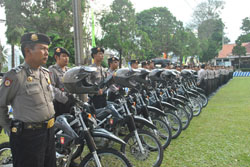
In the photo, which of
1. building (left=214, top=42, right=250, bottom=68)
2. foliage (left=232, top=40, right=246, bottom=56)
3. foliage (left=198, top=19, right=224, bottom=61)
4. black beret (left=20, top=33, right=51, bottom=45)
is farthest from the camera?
building (left=214, top=42, right=250, bottom=68)

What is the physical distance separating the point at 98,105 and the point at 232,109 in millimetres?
5882

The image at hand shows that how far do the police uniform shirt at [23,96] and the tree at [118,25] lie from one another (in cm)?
1600

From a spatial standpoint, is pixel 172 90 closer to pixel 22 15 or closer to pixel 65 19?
pixel 65 19

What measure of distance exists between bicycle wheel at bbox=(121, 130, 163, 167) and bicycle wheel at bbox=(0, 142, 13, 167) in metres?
1.57

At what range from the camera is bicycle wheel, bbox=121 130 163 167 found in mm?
3755

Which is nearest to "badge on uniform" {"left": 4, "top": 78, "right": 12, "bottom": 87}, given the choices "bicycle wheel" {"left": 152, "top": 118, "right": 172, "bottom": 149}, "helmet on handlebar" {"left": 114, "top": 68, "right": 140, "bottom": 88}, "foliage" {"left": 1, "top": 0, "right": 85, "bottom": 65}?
"helmet on handlebar" {"left": 114, "top": 68, "right": 140, "bottom": 88}

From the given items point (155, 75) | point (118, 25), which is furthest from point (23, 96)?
point (118, 25)

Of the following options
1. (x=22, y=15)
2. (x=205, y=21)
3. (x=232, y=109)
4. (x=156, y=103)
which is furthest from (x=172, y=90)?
(x=205, y=21)

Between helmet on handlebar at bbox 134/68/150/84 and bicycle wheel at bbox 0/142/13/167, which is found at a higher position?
helmet on handlebar at bbox 134/68/150/84

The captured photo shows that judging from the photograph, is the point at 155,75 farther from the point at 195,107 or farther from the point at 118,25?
the point at 118,25

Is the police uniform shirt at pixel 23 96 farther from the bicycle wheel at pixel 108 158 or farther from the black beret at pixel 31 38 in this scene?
the bicycle wheel at pixel 108 158

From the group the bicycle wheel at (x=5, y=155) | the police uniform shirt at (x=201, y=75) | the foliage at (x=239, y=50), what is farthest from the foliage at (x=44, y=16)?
the foliage at (x=239, y=50)

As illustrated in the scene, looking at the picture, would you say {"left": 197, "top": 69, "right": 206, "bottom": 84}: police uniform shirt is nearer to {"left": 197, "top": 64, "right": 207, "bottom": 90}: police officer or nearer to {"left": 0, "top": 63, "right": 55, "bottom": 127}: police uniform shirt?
{"left": 197, "top": 64, "right": 207, "bottom": 90}: police officer

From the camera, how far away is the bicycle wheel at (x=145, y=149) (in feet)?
12.3
